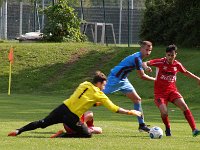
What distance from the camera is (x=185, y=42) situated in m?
45.6

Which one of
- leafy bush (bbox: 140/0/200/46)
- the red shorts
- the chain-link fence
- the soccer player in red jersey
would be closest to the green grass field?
the soccer player in red jersey

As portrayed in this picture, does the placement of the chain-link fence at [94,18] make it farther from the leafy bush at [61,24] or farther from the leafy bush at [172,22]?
the leafy bush at [172,22]

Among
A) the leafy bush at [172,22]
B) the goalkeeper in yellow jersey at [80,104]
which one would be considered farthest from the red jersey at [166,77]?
the leafy bush at [172,22]

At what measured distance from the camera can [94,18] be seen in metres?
55.4

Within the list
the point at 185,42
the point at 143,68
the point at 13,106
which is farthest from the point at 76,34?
the point at 143,68

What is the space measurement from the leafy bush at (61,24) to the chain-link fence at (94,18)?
2003 mm

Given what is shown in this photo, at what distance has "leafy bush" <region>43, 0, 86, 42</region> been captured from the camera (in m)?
50.1

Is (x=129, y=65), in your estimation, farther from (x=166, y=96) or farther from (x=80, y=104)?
(x=80, y=104)

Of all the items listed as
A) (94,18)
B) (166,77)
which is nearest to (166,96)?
(166,77)

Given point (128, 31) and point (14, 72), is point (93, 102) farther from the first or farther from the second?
point (128, 31)

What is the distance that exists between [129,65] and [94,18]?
3659cm

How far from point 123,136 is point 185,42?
1135 inches

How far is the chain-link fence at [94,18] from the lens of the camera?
5500cm

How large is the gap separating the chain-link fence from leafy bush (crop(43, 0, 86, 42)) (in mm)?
2003
